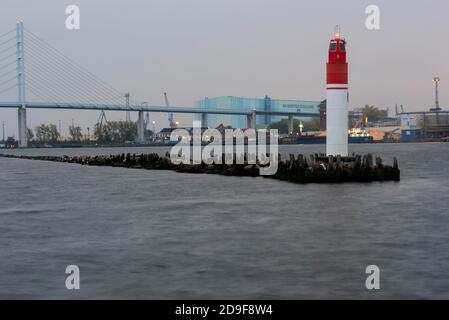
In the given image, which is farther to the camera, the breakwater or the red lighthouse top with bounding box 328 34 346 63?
the breakwater

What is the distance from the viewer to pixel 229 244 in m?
12.7

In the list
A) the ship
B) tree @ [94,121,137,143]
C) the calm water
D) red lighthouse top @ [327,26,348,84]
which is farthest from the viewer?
tree @ [94,121,137,143]

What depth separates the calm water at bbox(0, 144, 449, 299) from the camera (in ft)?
30.6

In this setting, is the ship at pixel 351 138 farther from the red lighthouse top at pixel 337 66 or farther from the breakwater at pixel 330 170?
the red lighthouse top at pixel 337 66

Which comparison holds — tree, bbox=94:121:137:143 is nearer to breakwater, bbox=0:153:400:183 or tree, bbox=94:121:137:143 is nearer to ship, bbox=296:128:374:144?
ship, bbox=296:128:374:144

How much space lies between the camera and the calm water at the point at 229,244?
9.34 meters

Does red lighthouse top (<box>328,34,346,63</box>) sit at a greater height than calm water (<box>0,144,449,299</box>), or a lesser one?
greater

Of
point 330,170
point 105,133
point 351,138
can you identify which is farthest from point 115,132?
point 330,170

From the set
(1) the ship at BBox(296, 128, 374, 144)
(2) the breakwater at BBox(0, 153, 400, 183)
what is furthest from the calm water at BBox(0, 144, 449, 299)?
(1) the ship at BBox(296, 128, 374, 144)

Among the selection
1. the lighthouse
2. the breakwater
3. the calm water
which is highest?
the lighthouse

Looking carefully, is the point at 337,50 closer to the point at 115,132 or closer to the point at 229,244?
the point at 229,244

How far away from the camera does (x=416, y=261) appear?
→ 1103 cm

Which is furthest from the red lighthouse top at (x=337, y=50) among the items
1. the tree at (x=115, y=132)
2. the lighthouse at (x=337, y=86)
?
the tree at (x=115, y=132)
